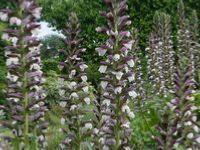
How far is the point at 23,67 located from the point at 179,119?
180 centimetres

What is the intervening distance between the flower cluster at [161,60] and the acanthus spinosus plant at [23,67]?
1039 centimetres

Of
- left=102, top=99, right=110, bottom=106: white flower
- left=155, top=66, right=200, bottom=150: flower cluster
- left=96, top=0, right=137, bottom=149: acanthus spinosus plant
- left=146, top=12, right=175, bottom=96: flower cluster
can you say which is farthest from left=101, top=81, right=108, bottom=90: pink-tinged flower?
left=146, top=12, right=175, bottom=96: flower cluster

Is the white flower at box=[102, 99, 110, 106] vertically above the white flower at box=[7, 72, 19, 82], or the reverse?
the white flower at box=[7, 72, 19, 82]

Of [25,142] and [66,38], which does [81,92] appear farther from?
[25,142]

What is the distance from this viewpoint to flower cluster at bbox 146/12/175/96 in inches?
653

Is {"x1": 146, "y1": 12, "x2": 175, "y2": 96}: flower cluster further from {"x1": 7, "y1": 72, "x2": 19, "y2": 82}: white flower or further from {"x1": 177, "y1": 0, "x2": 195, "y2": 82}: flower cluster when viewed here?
{"x1": 7, "y1": 72, "x2": 19, "y2": 82}: white flower

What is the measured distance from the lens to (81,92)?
7.76 meters

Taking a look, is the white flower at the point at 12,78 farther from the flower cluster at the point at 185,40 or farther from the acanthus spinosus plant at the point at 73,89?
the flower cluster at the point at 185,40

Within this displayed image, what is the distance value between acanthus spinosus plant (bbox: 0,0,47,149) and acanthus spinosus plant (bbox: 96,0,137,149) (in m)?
0.97

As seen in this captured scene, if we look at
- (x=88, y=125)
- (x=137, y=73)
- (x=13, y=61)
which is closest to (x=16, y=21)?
(x=13, y=61)

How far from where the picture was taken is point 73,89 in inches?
293

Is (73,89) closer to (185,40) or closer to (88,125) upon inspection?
(88,125)

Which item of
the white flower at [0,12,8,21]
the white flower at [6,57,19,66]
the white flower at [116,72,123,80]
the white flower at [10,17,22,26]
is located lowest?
the white flower at [116,72,123,80]

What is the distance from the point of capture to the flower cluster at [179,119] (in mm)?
4465
